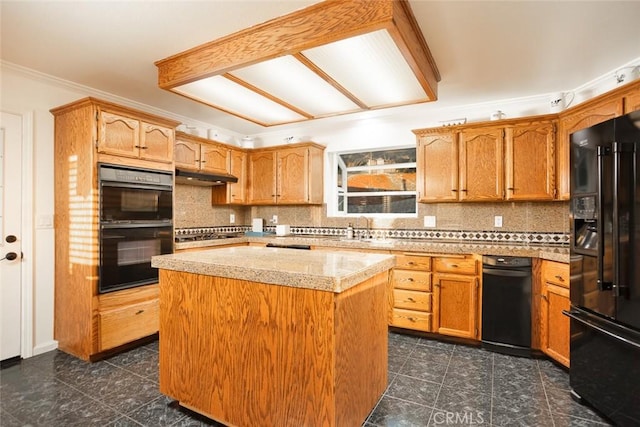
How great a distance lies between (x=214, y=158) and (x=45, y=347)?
105 inches

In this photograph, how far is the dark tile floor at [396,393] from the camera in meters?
2.05

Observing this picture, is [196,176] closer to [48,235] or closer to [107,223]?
[107,223]

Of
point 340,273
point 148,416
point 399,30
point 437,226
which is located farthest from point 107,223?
point 437,226

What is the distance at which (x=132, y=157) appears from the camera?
3146 mm

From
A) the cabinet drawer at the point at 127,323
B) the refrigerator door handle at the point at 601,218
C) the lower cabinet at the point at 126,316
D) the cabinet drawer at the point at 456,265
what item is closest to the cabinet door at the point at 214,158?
the lower cabinet at the point at 126,316

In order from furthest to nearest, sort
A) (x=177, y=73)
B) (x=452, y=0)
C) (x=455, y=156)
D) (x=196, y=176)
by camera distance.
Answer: (x=196, y=176), (x=455, y=156), (x=177, y=73), (x=452, y=0)

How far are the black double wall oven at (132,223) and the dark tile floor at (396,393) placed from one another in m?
0.74

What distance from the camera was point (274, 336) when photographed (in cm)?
171

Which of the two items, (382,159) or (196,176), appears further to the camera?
(382,159)

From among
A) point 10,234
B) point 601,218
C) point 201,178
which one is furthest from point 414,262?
point 10,234

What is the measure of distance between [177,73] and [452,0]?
6.57ft

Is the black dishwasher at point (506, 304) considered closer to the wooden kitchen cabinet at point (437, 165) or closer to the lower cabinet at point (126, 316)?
the wooden kitchen cabinet at point (437, 165)

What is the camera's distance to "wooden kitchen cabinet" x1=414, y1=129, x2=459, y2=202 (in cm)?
363

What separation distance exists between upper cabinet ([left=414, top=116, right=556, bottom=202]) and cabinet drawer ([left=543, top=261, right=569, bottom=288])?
2.53 ft
